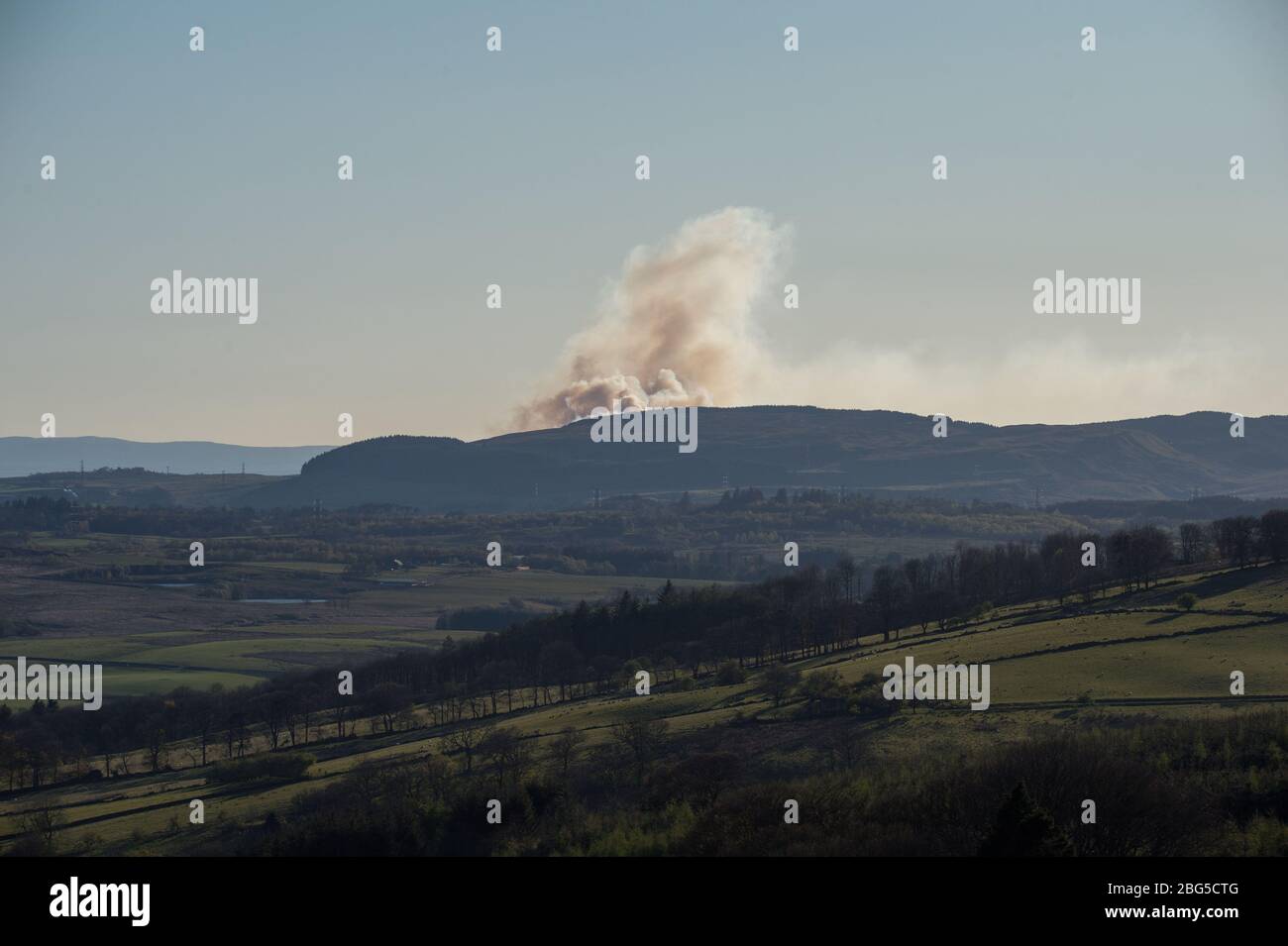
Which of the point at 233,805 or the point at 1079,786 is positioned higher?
the point at 1079,786

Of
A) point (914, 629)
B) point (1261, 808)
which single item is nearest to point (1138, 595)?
point (914, 629)

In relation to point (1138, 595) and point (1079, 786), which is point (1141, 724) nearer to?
point (1079, 786)

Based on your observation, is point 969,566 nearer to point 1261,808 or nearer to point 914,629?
point 914,629
